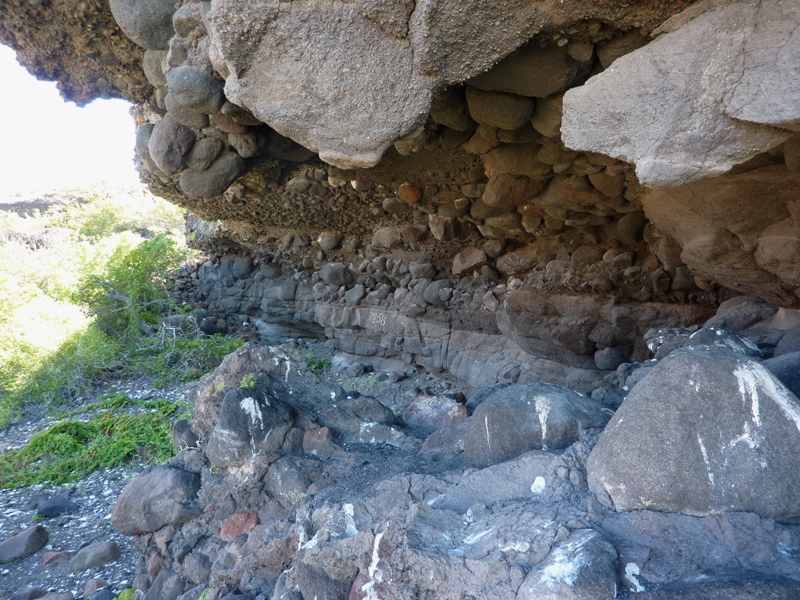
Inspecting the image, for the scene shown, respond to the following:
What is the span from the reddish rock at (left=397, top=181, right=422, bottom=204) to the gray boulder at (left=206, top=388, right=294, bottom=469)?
2.48 meters

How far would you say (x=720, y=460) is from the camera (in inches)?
48.6

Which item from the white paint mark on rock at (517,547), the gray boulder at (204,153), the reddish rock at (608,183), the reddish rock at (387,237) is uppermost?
the gray boulder at (204,153)

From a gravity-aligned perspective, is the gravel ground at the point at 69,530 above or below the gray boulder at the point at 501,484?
below

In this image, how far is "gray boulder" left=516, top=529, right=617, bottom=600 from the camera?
1.05 metres

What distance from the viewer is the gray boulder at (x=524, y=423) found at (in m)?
1.75

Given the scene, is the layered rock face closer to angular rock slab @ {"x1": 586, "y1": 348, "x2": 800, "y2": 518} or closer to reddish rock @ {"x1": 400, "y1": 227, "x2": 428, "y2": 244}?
angular rock slab @ {"x1": 586, "y1": 348, "x2": 800, "y2": 518}

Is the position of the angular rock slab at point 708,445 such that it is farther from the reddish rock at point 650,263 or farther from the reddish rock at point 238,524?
the reddish rock at point 650,263

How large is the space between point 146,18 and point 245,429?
238 cm

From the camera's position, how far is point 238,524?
219cm

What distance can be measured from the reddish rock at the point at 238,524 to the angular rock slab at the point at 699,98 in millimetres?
1857

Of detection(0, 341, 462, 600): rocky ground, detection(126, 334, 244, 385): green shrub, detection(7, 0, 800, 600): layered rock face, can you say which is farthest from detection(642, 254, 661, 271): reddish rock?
detection(126, 334, 244, 385): green shrub

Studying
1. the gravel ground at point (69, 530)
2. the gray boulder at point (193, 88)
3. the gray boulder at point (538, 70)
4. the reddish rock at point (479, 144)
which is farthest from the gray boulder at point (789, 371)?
the gravel ground at point (69, 530)

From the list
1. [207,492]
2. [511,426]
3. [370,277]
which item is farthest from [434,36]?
[370,277]

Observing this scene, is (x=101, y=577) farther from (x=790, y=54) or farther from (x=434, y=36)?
(x=790, y=54)
